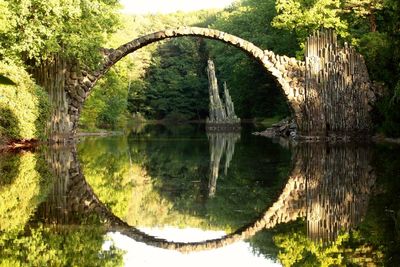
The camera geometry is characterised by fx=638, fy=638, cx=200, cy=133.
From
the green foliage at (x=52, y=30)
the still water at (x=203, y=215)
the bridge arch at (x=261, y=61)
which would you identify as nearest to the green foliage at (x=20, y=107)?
the green foliage at (x=52, y=30)

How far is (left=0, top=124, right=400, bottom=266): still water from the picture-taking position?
5504 millimetres

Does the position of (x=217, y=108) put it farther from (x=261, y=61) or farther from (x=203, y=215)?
(x=203, y=215)

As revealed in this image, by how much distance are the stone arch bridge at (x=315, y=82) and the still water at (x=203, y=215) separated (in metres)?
9.92

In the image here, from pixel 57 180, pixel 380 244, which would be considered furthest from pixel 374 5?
pixel 380 244

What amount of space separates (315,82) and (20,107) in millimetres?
11215

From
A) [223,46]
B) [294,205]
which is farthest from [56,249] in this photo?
[223,46]

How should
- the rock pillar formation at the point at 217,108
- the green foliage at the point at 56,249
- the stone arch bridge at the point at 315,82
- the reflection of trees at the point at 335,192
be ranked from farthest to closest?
the rock pillar formation at the point at 217,108 → the stone arch bridge at the point at 315,82 → the reflection of trees at the point at 335,192 → the green foliage at the point at 56,249

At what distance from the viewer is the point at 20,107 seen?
19.3m

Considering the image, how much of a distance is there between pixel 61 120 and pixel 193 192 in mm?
13808

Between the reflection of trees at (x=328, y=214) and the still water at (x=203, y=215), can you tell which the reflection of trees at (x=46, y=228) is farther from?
the reflection of trees at (x=328, y=214)

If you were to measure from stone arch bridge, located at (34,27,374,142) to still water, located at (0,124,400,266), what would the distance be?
391 inches

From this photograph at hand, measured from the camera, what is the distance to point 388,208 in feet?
25.0

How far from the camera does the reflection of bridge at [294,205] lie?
6.48 metres

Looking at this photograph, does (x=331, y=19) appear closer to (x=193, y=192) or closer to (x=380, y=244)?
(x=193, y=192)
